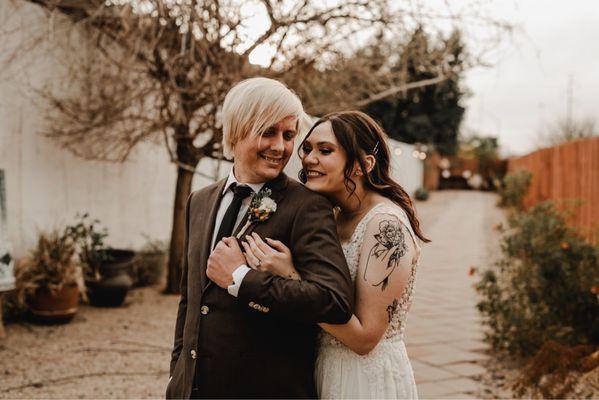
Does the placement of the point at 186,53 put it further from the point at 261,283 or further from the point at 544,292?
the point at 261,283

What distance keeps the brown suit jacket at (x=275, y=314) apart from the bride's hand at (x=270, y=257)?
0.10 ft

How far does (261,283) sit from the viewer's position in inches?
65.9

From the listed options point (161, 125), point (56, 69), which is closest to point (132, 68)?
point (161, 125)

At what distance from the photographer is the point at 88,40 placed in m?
6.83

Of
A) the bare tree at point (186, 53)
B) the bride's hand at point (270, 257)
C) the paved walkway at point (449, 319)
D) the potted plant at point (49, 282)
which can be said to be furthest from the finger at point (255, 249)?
the potted plant at point (49, 282)

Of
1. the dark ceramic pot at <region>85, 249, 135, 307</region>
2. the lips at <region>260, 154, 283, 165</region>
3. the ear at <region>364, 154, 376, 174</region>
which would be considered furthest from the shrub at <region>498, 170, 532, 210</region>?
the lips at <region>260, 154, 283, 165</region>

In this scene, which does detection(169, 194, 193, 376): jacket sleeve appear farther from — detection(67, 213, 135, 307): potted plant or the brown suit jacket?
detection(67, 213, 135, 307): potted plant

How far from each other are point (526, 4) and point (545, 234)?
2.13 m

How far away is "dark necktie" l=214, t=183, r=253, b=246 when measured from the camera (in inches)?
76.1

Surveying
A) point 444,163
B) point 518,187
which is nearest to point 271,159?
point 518,187

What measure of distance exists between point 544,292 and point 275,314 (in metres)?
4.10

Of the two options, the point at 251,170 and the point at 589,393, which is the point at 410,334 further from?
the point at 251,170

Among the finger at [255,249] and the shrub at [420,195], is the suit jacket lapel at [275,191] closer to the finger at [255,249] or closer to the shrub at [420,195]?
the finger at [255,249]

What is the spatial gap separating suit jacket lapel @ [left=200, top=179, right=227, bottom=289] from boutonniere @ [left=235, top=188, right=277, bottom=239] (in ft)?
0.45
